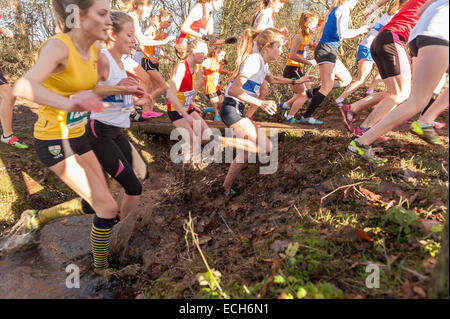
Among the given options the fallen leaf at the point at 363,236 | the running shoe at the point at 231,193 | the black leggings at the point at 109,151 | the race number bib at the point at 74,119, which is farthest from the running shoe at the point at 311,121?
the race number bib at the point at 74,119

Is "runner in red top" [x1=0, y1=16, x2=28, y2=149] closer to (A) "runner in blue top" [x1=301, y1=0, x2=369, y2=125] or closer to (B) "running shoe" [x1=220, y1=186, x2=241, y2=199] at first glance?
(B) "running shoe" [x1=220, y1=186, x2=241, y2=199]

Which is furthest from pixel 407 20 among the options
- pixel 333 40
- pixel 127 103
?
pixel 127 103

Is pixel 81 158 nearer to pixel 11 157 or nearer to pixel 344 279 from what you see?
pixel 344 279

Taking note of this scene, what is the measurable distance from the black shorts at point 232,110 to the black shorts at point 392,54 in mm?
1968

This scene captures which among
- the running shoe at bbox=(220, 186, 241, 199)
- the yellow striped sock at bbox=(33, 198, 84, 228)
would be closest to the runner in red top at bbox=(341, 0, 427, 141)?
the running shoe at bbox=(220, 186, 241, 199)

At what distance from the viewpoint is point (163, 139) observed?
6387 mm

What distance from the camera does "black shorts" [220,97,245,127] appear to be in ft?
12.6

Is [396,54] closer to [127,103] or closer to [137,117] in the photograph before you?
[127,103]

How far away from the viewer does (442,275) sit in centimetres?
153

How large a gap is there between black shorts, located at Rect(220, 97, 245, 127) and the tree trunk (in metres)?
2.68

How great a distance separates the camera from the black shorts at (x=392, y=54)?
12.2ft

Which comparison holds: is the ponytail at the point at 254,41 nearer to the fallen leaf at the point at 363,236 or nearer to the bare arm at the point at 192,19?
the bare arm at the point at 192,19
